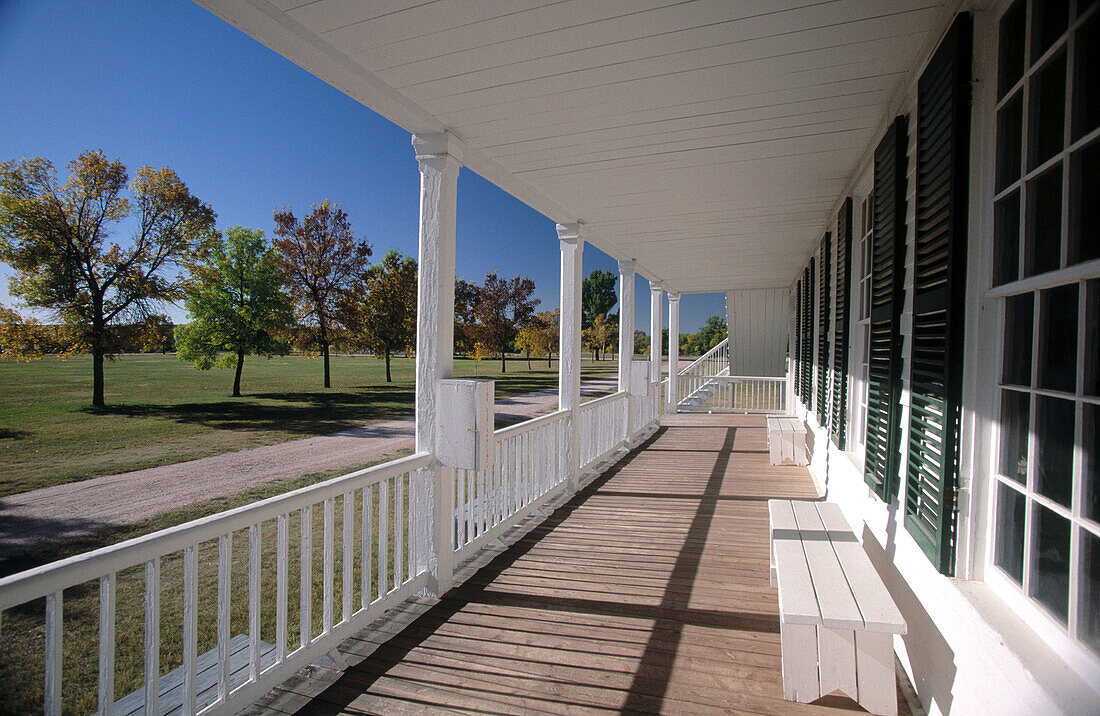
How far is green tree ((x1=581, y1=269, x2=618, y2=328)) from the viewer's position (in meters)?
48.3

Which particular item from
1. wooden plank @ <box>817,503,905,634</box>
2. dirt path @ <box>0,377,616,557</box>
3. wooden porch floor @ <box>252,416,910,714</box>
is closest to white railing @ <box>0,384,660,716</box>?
wooden porch floor @ <box>252,416,910,714</box>

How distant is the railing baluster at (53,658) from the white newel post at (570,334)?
12.5 ft

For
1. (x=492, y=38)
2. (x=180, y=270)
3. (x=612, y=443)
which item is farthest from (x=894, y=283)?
(x=180, y=270)

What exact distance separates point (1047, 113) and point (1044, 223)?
0.85 ft

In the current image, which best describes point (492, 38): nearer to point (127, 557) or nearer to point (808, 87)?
point (808, 87)

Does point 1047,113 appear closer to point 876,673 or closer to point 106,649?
point 876,673

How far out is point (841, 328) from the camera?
3.71 metres

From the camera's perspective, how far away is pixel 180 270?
20.7m

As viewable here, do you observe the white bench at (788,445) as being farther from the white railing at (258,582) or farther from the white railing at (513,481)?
the white railing at (513,481)

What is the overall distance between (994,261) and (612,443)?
16.9 feet

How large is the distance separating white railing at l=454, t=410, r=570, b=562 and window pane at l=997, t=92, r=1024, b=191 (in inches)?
102

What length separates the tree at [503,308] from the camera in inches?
1366

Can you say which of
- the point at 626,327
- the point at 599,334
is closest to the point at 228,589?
the point at 626,327

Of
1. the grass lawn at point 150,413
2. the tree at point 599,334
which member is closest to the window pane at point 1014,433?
the grass lawn at point 150,413
